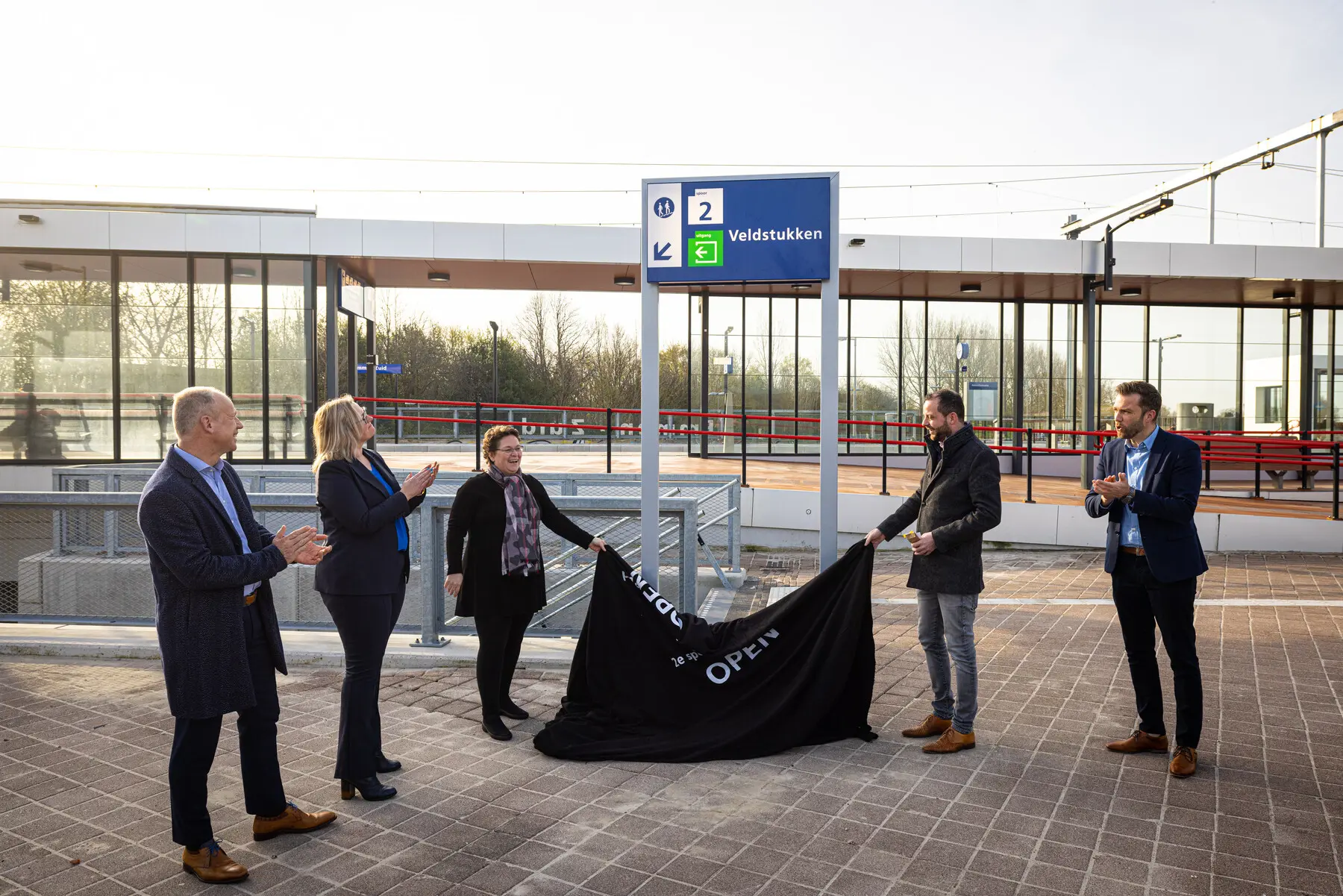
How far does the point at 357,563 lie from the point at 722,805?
80.8 inches

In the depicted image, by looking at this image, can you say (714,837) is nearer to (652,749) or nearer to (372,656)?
(652,749)

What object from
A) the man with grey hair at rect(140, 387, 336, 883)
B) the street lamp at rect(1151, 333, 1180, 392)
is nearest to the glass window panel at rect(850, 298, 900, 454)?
the street lamp at rect(1151, 333, 1180, 392)

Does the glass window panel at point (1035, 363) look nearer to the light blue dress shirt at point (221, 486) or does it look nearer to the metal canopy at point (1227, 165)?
the metal canopy at point (1227, 165)

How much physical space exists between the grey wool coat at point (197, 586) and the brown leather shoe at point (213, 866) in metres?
0.55

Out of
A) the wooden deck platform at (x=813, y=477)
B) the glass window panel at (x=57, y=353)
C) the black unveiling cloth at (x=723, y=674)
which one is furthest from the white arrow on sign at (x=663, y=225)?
the glass window panel at (x=57, y=353)

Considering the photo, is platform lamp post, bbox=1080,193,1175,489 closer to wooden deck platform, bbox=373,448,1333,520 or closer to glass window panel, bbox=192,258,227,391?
wooden deck platform, bbox=373,448,1333,520

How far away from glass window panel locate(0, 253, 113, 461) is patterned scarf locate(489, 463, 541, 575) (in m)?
14.0

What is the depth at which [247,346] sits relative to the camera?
1669 cm

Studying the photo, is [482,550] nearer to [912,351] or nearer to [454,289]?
[454,289]

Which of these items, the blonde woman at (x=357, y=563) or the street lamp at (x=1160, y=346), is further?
the street lamp at (x=1160, y=346)

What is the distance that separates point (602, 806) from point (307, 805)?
1.38 metres

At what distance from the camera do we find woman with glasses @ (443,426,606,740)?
18.1 feet

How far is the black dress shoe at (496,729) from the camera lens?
5.52 meters

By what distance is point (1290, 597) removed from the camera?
385 inches
